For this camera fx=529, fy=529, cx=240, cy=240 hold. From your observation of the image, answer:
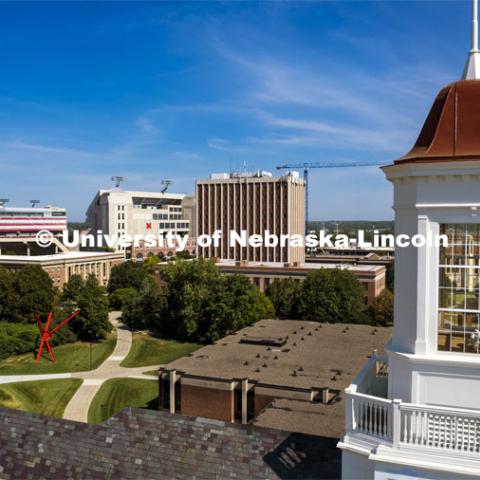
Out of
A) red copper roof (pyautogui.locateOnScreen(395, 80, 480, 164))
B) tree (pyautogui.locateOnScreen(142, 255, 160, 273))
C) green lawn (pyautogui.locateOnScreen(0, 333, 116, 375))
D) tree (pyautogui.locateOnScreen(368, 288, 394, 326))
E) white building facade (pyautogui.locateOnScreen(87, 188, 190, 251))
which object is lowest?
green lawn (pyautogui.locateOnScreen(0, 333, 116, 375))

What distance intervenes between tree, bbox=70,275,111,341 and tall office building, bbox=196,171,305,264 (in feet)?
186

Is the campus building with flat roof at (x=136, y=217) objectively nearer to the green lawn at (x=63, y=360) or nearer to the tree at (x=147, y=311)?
the tree at (x=147, y=311)

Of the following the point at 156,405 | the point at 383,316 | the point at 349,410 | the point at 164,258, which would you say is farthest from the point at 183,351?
the point at 164,258

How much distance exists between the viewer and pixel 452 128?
914cm

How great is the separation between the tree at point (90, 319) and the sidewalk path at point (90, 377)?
10.2ft

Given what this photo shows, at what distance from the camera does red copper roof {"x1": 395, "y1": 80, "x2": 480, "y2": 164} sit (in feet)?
29.2

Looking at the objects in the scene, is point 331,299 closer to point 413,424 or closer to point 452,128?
point 452,128

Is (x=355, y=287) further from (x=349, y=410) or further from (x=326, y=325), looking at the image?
(x=349, y=410)

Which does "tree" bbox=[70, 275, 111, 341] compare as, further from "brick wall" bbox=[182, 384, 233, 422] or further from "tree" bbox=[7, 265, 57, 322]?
"brick wall" bbox=[182, 384, 233, 422]

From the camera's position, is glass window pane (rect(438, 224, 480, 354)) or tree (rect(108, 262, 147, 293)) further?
tree (rect(108, 262, 147, 293))

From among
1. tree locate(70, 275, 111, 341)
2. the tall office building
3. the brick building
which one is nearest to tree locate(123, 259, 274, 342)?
tree locate(70, 275, 111, 341)

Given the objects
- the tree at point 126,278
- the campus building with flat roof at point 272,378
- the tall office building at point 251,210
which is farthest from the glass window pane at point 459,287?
the tall office building at point 251,210

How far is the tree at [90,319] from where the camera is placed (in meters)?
58.2

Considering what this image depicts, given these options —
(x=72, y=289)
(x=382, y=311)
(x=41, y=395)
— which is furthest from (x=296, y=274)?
(x=41, y=395)
